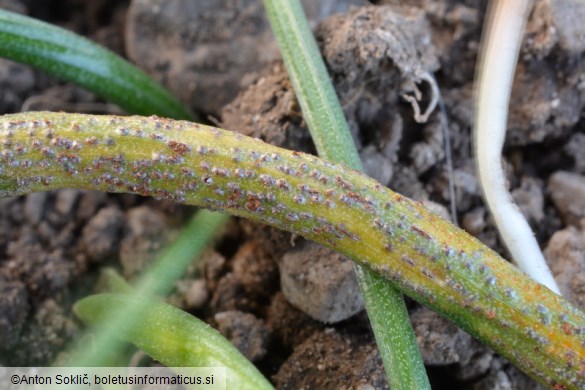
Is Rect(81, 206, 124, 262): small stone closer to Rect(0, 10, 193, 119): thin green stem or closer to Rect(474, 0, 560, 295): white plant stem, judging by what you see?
Rect(0, 10, 193, 119): thin green stem

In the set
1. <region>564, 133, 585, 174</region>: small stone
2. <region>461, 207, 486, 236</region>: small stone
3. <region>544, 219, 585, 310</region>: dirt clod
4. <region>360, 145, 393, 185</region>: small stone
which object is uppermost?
<region>564, 133, 585, 174</region>: small stone

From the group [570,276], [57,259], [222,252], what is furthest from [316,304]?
[57,259]

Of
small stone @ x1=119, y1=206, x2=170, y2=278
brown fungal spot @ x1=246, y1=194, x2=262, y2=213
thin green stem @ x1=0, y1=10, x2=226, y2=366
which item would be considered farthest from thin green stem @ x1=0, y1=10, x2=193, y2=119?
brown fungal spot @ x1=246, y1=194, x2=262, y2=213

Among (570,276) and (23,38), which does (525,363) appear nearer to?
(570,276)

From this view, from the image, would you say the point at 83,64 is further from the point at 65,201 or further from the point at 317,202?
the point at 317,202

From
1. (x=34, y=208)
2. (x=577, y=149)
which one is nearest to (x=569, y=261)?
(x=577, y=149)
